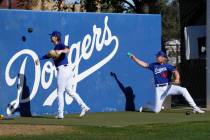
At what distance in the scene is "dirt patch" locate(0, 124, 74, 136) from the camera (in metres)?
13.2

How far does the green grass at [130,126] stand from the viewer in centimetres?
1266

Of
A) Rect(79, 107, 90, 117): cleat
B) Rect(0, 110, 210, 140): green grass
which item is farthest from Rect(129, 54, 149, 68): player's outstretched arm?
Rect(79, 107, 90, 117): cleat

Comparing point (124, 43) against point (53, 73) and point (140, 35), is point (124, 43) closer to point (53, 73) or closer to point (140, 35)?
point (140, 35)

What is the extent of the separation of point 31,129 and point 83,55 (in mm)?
4615

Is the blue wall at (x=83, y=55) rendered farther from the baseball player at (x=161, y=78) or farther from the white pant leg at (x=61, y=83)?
the white pant leg at (x=61, y=83)

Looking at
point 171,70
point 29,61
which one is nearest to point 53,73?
Answer: point 29,61

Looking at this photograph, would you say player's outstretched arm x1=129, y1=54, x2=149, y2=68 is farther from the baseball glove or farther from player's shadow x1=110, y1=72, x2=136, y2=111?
the baseball glove

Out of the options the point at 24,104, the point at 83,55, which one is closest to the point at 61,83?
the point at 24,104

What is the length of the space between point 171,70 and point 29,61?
3.62 metres

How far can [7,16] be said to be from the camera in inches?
650

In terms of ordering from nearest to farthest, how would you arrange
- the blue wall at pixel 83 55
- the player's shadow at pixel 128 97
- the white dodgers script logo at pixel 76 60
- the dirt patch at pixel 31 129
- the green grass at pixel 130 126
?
1. the green grass at pixel 130 126
2. the dirt patch at pixel 31 129
3. the blue wall at pixel 83 55
4. the white dodgers script logo at pixel 76 60
5. the player's shadow at pixel 128 97

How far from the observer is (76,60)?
17844mm

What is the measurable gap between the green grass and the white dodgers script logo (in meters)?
0.95

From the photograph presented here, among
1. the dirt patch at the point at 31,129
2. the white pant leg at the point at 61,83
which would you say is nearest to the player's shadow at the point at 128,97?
the white pant leg at the point at 61,83
